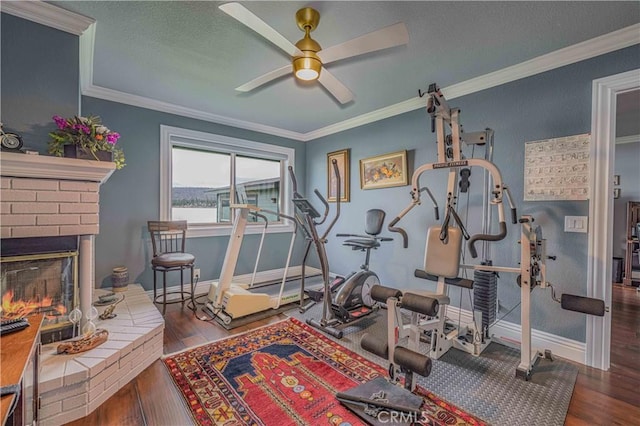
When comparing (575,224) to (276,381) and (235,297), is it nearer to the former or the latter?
(276,381)

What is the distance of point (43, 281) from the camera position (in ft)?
6.19

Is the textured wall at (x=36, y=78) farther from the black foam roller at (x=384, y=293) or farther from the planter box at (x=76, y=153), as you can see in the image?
the black foam roller at (x=384, y=293)

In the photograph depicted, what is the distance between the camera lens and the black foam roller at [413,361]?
4.72ft

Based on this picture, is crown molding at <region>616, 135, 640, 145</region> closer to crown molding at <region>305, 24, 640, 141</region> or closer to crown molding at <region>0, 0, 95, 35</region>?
crown molding at <region>305, 24, 640, 141</region>

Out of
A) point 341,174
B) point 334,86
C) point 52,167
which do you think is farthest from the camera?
point 341,174

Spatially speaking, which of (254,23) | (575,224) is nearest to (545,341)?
(575,224)

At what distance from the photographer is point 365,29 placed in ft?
6.49

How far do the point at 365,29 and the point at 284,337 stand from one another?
8.65 feet

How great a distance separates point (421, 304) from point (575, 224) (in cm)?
169

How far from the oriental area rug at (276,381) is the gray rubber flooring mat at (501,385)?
0.46ft

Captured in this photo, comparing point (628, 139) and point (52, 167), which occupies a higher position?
point (628, 139)

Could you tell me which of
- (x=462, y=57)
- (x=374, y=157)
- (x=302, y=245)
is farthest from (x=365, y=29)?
(x=302, y=245)

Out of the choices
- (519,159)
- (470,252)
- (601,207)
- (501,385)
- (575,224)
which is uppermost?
(519,159)

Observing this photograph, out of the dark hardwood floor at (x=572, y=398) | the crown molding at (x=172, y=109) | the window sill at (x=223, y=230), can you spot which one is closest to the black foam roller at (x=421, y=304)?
the dark hardwood floor at (x=572, y=398)
